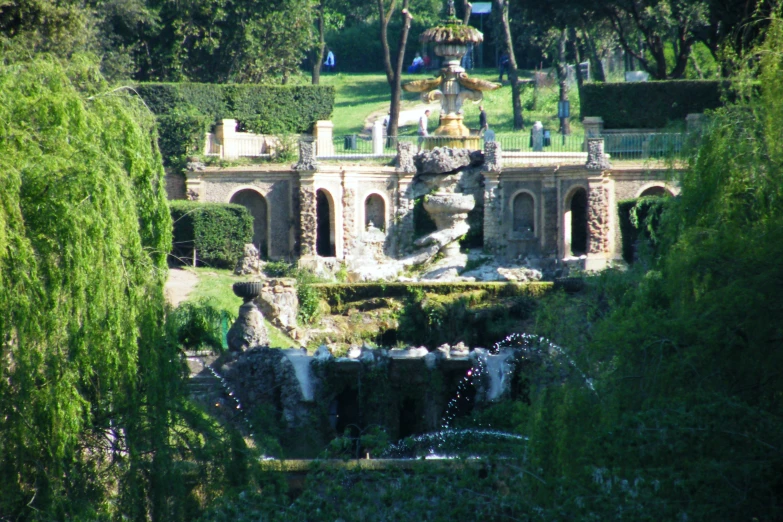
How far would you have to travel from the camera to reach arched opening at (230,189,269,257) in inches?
1390

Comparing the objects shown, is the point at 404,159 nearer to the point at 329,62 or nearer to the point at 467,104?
the point at 467,104

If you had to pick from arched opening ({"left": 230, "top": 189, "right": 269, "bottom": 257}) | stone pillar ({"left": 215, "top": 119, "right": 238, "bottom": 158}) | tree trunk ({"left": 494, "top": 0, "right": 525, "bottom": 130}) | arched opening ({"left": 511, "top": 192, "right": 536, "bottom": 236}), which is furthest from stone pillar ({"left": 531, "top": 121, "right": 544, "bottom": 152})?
stone pillar ({"left": 215, "top": 119, "right": 238, "bottom": 158})

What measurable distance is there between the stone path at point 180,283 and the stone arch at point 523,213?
1041cm

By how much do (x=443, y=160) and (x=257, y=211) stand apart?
6059 mm

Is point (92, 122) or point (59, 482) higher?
point (92, 122)

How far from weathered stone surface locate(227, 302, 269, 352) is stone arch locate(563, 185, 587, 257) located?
12738mm

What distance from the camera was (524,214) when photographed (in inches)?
1378

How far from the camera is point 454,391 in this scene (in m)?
23.1

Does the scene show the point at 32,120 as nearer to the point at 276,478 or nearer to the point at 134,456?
the point at 134,456

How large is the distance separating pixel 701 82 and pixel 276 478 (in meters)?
26.6

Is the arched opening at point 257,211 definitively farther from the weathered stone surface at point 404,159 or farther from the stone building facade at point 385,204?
the weathered stone surface at point 404,159

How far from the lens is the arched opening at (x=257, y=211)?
35.3 meters

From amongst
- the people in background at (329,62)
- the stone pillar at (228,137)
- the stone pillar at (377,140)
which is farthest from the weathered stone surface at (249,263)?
the people in background at (329,62)

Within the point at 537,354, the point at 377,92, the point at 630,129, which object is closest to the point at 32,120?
the point at 537,354
